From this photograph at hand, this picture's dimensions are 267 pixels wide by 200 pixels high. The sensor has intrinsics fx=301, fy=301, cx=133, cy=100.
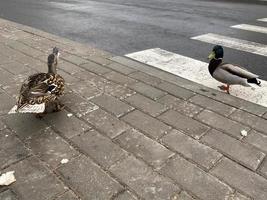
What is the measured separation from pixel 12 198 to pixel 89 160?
82 centimetres

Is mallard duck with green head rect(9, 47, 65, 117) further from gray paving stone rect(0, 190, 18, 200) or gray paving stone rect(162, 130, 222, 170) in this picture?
gray paving stone rect(162, 130, 222, 170)

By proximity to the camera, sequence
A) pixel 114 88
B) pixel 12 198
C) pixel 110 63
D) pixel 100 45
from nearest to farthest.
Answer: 1. pixel 12 198
2. pixel 114 88
3. pixel 110 63
4. pixel 100 45

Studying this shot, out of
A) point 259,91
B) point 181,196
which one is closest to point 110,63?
point 259,91

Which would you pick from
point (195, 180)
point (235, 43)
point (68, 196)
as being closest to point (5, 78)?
point (68, 196)

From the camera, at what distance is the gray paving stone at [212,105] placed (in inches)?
168

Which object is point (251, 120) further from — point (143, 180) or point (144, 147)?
point (143, 180)

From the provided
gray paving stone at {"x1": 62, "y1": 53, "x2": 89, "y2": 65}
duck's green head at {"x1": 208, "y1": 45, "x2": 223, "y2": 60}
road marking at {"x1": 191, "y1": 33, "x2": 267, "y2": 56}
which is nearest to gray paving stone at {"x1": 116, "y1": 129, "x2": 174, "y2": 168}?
duck's green head at {"x1": 208, "y1": 45, "x2": 223, "y2": 60}

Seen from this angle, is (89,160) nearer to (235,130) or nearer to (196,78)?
(235,130)

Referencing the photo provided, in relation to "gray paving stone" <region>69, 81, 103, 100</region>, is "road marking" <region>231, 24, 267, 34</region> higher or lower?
lower

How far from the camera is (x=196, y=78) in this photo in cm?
555

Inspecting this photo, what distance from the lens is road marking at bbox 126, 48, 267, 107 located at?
4.93 meters

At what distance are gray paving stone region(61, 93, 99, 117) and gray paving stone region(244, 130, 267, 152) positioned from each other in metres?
2.04

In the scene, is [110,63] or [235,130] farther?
[110,63]

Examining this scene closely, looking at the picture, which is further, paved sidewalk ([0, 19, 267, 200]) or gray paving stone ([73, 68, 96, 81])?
gray paving stone ([73, 68, 96, 81])
